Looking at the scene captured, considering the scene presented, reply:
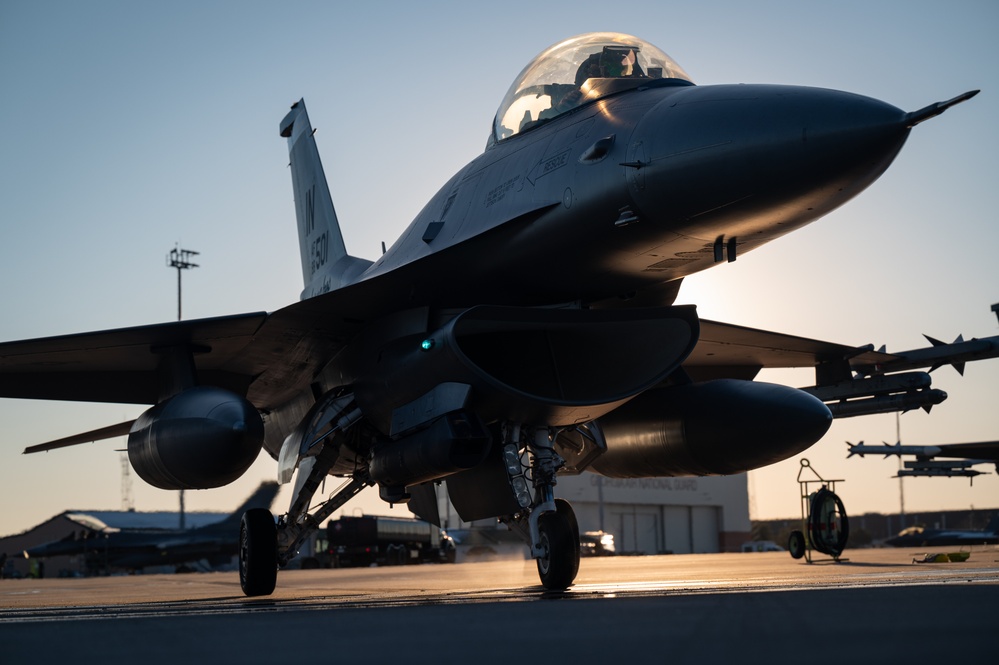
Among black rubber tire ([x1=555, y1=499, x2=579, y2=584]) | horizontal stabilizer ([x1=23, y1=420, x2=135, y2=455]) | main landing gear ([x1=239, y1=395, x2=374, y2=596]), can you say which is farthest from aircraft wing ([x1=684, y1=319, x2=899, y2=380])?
horizontal stabilizer ([x1=23, y1=420, x2=135, y2=455])

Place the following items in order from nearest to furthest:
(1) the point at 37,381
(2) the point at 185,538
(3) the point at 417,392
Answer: (3) the point at 417,392
(1) the point at 37,381
(2) the point at 185,538

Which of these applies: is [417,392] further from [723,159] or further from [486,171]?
[723,159]

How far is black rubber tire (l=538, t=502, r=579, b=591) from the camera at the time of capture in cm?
733

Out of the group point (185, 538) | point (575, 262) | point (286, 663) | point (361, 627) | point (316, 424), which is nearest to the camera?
point (286, 663)

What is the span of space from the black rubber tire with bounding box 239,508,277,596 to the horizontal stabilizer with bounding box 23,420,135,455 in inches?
156

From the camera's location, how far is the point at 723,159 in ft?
20.8

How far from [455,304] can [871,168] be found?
3468mm

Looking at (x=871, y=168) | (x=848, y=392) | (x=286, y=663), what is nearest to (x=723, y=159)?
(x=871, y=168)

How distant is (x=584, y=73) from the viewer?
7.97 m

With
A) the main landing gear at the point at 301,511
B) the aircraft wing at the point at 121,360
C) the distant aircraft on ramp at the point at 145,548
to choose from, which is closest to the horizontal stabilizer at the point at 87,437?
the aircraft wing at the point at 121,360

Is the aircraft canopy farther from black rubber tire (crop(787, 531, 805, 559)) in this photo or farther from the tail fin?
black rubber tire (crop(787, 531, 805, 559))

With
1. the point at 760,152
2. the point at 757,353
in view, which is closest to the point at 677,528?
the point at 757,353

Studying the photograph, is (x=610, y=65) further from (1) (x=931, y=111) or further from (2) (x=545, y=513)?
(2) (x=545, y=513)

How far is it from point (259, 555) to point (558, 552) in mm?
3348
